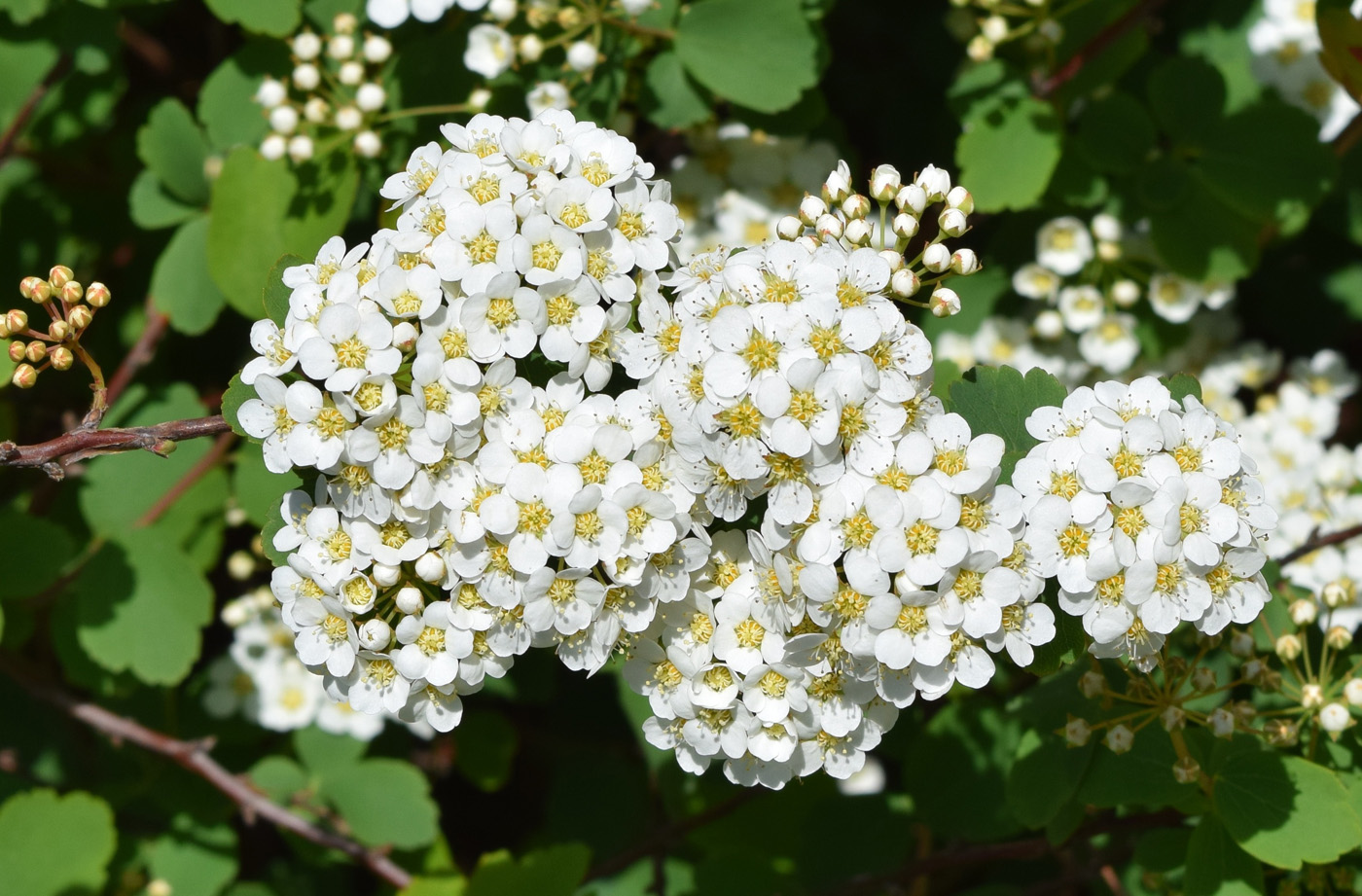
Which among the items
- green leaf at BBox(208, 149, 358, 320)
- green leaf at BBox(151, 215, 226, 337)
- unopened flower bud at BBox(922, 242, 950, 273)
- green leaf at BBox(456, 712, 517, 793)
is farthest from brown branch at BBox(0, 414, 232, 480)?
green leaf at BBox(456, 712, 517, 793)

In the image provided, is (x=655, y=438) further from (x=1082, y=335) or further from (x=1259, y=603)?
(x=1082, y=335)

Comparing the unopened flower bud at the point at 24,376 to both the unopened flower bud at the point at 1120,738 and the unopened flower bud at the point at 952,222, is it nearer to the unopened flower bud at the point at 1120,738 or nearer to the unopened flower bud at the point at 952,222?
the unopened flower bud at the point at 952,222

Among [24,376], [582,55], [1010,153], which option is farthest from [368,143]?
[1010,153]

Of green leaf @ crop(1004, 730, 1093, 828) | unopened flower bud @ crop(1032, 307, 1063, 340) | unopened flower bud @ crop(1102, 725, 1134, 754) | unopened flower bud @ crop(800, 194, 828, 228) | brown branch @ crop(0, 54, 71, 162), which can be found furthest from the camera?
unopened flower bud @ crop(1032, 307, 1063, 340)

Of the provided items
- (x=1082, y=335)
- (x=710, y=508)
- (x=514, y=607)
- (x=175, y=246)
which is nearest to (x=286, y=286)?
(x=514, y=607)

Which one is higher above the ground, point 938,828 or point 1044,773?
point 1044,773

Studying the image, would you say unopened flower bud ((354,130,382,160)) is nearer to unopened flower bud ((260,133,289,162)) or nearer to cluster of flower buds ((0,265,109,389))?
unopened flower bud ((260,133,289,162))

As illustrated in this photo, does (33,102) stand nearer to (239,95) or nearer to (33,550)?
(239,95)
